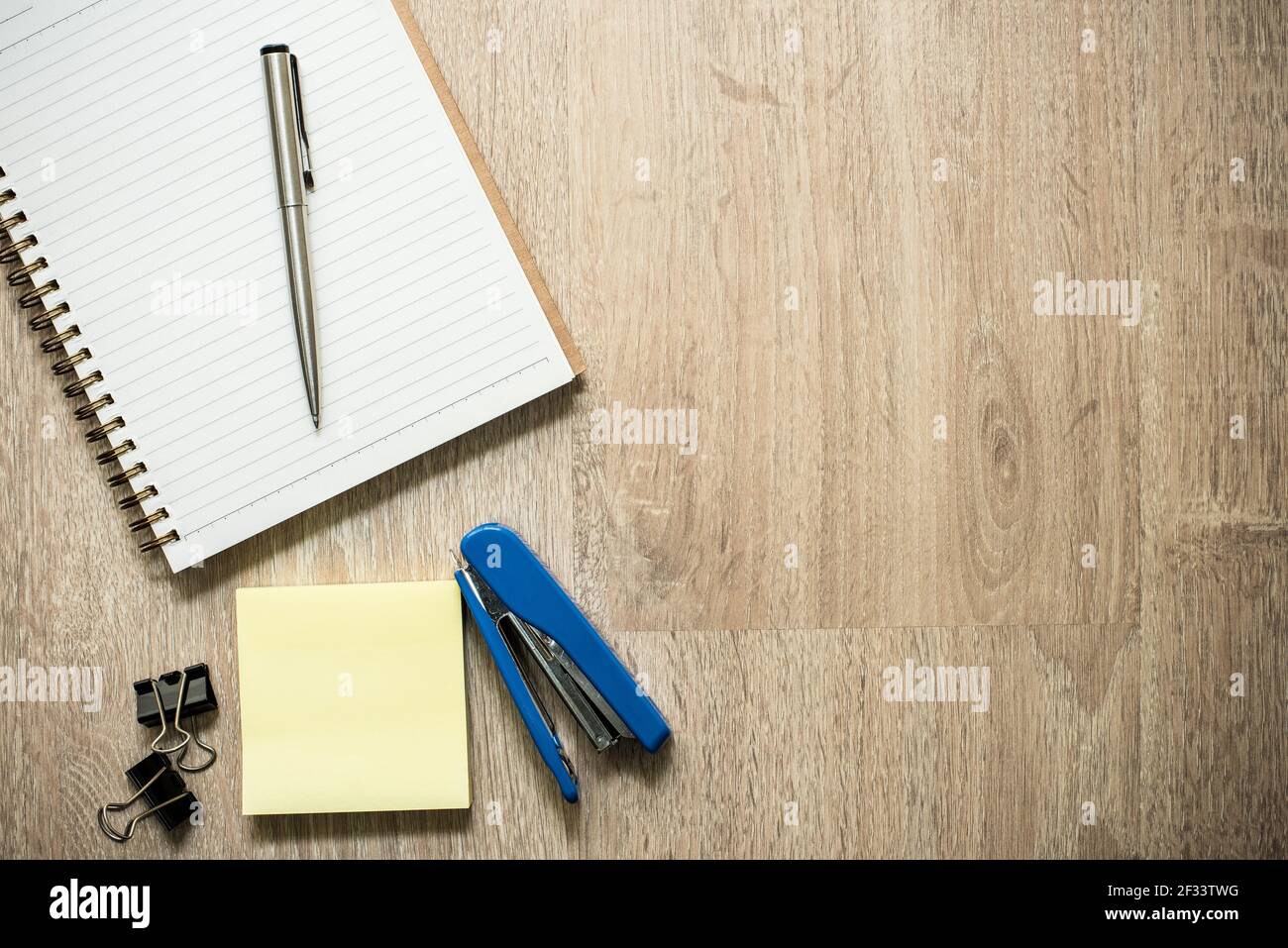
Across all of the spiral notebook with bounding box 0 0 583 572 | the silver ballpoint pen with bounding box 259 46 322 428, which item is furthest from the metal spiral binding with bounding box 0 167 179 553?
the silver ballpoint pen with bounding box 259 46 322 428

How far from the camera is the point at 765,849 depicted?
52 cm

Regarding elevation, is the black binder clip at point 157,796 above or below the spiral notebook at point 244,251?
below

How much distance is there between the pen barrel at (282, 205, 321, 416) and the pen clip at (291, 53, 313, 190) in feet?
0.07

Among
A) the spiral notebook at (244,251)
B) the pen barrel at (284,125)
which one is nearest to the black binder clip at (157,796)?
the spiral notebook at (244,251)

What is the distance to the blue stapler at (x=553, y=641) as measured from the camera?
495mm

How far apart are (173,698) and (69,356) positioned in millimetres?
235

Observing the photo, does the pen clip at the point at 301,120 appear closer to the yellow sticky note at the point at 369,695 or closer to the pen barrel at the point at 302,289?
the pen barrel at the point at 302,289

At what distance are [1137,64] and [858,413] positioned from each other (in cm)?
30

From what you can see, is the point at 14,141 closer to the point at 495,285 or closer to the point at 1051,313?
the point at 495,285

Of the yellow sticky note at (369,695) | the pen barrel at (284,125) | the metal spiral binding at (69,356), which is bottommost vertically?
the yellow sticky note at (369,695)

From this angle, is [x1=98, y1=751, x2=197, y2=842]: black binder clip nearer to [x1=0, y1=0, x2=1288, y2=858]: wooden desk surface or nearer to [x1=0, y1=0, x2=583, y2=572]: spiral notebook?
[x1=0, y1=0, x2=1288, y2=858]: wooden desk surface

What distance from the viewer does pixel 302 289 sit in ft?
1.59

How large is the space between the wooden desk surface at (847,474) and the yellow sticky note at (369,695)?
0.06ft
